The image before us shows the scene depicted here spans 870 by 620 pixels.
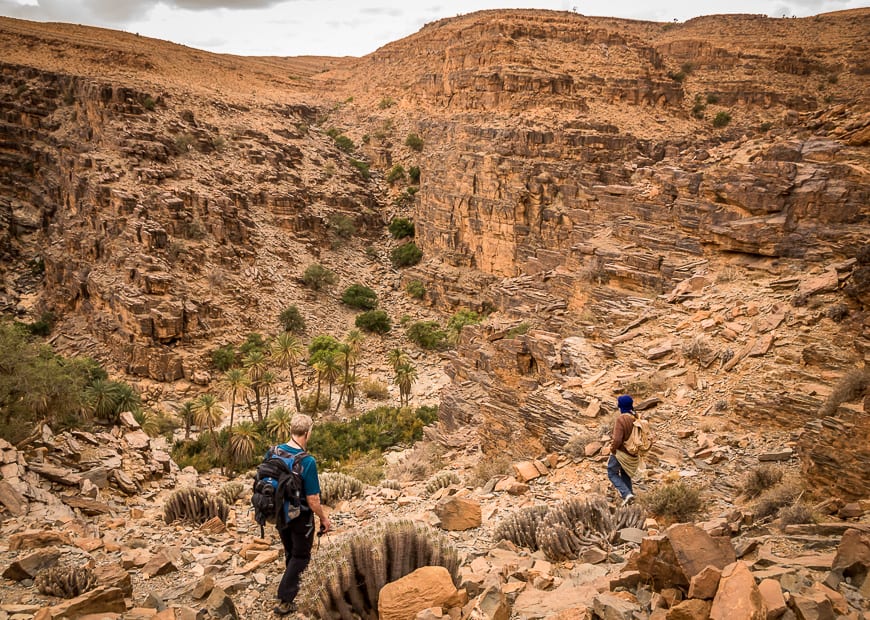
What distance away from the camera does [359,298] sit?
41.2 metres

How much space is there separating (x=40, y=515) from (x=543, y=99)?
43064mm

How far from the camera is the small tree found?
3703 centimetres

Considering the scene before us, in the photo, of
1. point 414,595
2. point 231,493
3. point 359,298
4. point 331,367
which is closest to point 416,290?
point 359,298

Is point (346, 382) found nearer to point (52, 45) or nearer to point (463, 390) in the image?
point (463, 390)

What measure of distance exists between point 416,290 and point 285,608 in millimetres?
37174

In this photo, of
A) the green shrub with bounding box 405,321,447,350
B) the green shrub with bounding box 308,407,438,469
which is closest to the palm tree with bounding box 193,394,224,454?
→ the green shrub with bounding box 308,407,438,469

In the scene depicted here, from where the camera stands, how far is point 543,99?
147 feet

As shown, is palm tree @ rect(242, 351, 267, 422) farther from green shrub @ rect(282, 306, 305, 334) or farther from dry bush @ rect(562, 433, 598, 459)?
dry bush @ rect(562, 433, 598, 459)

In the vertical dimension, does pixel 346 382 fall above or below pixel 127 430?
below

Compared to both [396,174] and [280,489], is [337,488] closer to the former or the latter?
[280,489]

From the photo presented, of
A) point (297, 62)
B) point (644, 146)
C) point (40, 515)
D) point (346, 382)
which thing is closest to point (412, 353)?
point (346, 382)

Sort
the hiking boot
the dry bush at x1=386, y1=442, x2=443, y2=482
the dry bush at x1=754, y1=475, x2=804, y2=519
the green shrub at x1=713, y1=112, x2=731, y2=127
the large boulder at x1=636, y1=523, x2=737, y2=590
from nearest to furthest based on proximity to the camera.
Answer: the large boulder at x1=636, y1=523, x2=737, y2=590
the hiking boot
the dry bush at x1=754, y1=475, x2=804, y2=519
the dry bush at x1=386, y1=442, x2=443, y2=482
the green shrub at x1=713, y1=112, x2=731, y2=127

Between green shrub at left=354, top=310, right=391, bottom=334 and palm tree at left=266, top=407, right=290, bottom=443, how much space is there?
42.6 ft

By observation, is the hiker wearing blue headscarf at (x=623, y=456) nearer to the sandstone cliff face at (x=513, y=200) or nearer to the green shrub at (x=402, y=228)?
the sandstone cliff face at (x=513, y=200)
